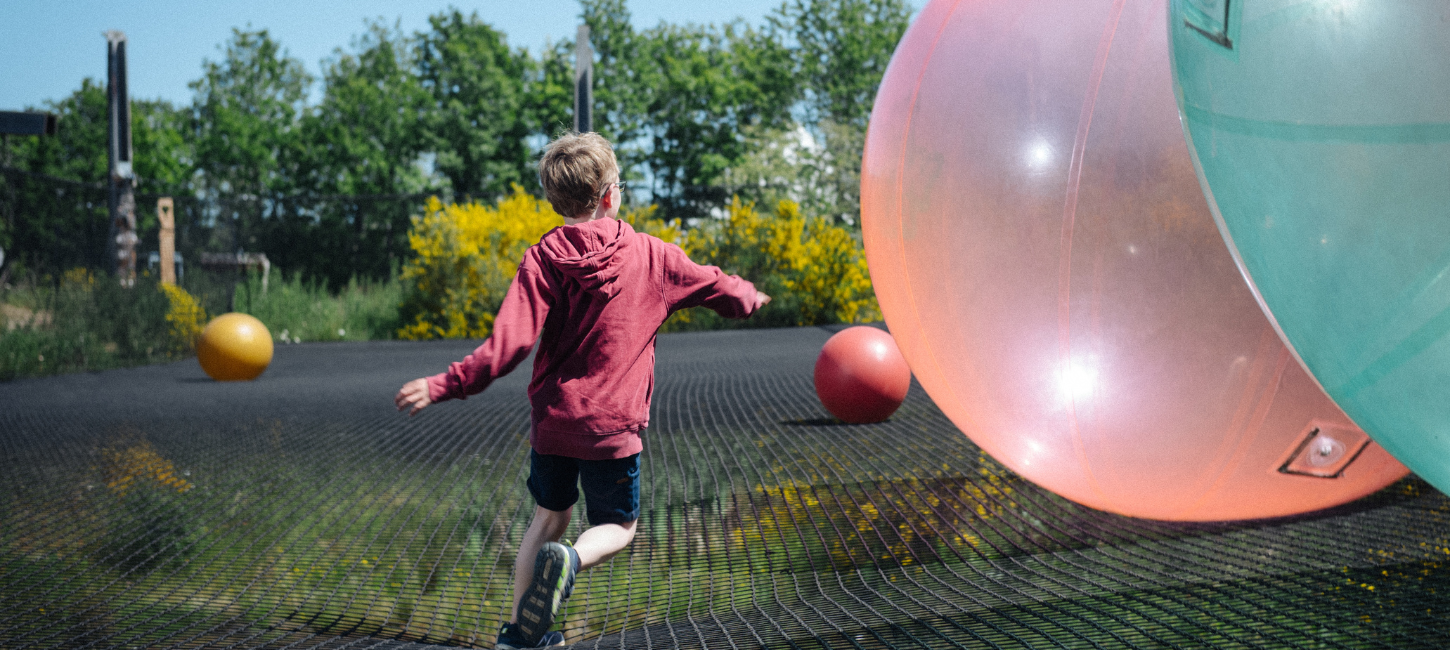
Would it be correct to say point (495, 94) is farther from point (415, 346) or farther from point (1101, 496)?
point (1101, 496)

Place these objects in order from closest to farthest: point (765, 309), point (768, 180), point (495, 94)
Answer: point (765, 309) < point (768, 180) < point (495, 94)

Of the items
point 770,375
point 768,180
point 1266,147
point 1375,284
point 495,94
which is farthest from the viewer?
point 495,94

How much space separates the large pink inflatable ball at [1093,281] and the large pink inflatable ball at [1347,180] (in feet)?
1.34

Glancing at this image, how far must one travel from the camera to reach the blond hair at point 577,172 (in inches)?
93.3

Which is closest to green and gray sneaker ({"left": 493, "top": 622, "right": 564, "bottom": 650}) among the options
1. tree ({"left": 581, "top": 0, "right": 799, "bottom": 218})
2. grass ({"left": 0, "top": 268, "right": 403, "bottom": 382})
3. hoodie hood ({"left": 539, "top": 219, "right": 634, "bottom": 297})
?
hoodie hood ({"left": 539, "top": 219, "right": 634, "bottom": 297})

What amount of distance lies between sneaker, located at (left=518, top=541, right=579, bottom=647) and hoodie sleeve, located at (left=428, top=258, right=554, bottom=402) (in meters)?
0.41

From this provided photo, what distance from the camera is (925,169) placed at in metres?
2.72

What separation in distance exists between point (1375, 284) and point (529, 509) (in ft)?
9.79

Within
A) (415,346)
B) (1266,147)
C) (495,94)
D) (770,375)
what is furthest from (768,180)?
(1266,147)

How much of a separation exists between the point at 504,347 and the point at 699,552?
1.36 metres

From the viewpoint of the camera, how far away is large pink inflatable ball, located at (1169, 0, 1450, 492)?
150 cm

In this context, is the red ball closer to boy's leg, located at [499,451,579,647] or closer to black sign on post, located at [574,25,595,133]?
boy's leg, located at [499,451,579,647]

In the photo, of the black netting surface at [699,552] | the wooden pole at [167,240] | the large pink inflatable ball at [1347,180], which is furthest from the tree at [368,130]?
the large pink inflatable ball at [1347,180]

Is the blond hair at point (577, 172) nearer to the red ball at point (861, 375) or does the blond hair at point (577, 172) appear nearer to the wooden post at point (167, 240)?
the red ball at point (861, 375)
